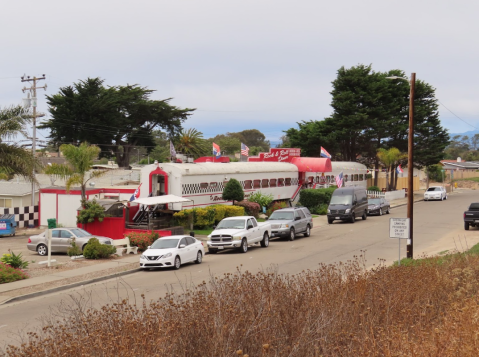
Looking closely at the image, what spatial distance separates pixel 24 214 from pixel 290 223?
59.0 feet

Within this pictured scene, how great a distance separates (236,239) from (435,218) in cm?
2104

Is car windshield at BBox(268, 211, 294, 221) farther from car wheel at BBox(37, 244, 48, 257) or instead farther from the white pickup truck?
car wheel at BBox(37, 244, 48, 257)

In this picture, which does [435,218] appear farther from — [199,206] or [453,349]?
[453,349]

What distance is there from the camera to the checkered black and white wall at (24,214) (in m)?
36.4

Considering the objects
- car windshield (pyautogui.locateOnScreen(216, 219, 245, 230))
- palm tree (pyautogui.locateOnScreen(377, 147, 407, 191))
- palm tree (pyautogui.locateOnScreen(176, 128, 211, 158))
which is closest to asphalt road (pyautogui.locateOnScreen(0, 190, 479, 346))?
car windshield (pyautogui.locateOnScreen(216, 219, 245, 230))

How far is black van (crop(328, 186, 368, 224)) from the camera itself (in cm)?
3919

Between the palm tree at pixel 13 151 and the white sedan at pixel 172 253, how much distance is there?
5.60 m

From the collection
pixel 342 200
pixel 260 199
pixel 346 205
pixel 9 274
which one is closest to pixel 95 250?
pixel 9 274

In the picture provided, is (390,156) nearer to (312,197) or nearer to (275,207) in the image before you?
(312,197)

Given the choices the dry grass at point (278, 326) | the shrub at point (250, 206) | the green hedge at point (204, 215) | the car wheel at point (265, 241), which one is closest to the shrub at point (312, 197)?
the shrub at point (250, 206)

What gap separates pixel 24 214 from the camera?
36.8m

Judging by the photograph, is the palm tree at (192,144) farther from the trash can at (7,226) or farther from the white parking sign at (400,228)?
the white parking sign at (400,228)

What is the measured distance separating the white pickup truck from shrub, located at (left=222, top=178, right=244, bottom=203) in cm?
925

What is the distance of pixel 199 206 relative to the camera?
117 ft
